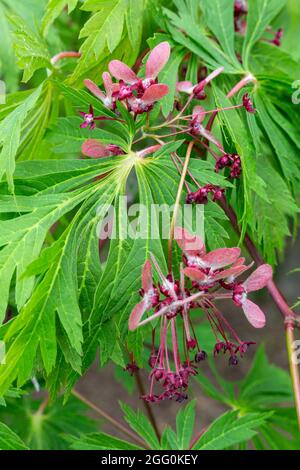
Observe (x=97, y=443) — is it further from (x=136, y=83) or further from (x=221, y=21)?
(x=221, y=21)

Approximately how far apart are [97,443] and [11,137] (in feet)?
1.67

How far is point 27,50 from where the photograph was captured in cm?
89

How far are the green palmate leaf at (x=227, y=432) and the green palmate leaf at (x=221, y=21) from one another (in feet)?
1.86

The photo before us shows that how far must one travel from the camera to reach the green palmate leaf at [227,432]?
1.03m

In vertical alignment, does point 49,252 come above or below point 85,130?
below

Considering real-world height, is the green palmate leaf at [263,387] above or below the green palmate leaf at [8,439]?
below

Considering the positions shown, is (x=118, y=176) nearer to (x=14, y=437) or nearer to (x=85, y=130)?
(x=85, y=130)

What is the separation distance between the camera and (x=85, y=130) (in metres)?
0.93

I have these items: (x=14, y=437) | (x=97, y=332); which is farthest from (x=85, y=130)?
(x=14, y=437)

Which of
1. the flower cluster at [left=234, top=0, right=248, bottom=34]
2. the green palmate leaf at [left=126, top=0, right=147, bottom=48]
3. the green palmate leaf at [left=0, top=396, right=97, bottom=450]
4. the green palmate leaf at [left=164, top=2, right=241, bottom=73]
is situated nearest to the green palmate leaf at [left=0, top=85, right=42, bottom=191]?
the green palmate leaf at [left=126, top=0, right=147, bottom=48]

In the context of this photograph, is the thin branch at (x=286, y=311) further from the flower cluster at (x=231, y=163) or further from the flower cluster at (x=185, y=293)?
the flower cluster at (x=185, y=293)

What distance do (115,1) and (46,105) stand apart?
200 millimetres

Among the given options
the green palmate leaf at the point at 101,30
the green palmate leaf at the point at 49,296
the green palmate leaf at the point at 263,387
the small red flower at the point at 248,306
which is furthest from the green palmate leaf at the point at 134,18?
the green palmate leaf at the point at 263,387

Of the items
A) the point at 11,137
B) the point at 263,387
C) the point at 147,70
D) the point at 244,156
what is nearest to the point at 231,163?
the point at 244,156
